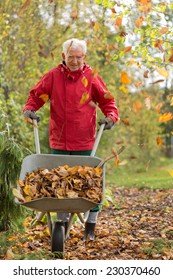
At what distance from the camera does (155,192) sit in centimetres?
888

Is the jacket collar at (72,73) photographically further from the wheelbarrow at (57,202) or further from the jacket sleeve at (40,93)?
the wheelbarrow at (57,202)

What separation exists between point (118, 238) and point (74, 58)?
168 cm

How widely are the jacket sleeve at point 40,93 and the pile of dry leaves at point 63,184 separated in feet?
2.29

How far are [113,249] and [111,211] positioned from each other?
2377mm

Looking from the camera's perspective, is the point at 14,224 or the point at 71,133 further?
the point at 14,224

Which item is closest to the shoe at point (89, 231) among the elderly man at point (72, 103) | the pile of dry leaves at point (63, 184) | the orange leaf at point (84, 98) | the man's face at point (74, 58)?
the elderly man at point (72, 103)

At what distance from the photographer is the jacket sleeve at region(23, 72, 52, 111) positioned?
14.6 ft

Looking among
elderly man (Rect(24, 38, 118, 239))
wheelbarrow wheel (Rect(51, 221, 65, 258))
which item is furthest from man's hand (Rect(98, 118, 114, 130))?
wheelbarrow wheel (Rect(51, 221, 65, 258))

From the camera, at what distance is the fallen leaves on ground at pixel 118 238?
4160mm

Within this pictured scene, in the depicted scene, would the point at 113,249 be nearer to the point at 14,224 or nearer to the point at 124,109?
the point at 14,224

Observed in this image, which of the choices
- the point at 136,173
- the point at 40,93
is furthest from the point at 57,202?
the point at 136,173

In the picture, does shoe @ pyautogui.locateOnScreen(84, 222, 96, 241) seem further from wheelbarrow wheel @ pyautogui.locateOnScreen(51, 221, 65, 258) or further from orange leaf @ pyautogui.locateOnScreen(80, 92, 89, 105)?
orange leaf @ pyautogui.locateOnScreen(80, 92, 89, 105)

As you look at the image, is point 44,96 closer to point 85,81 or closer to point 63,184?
point 85,81
